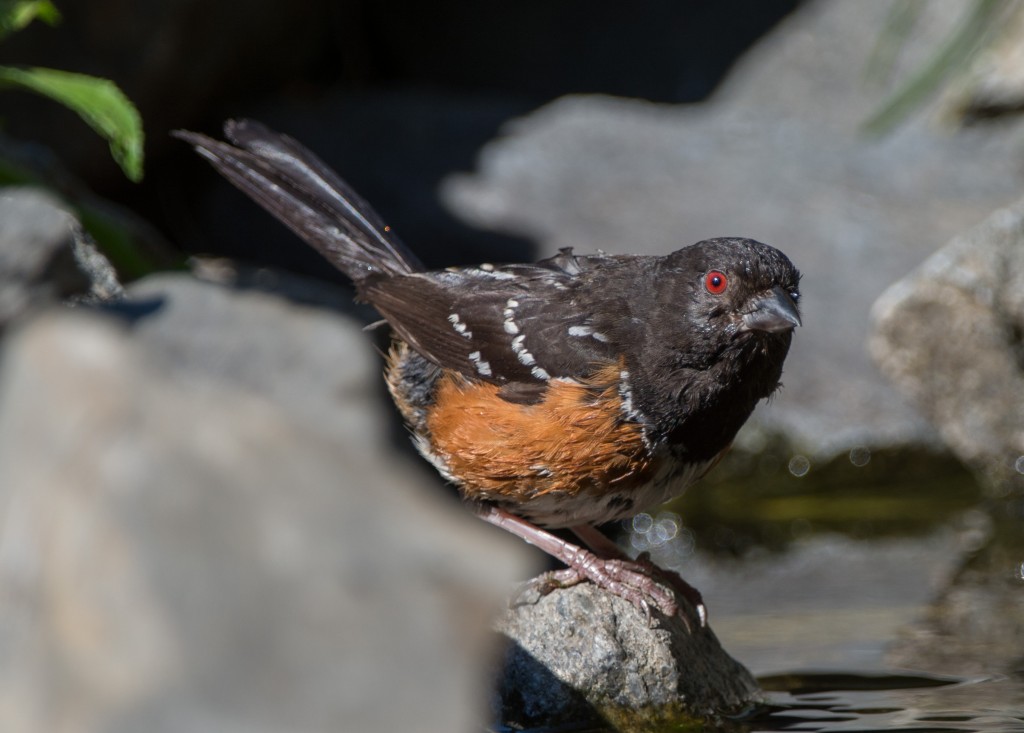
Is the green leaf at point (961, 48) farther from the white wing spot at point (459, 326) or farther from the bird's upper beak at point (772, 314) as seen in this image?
the white wing spot at point (459, 326)

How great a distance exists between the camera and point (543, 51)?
9039 mm

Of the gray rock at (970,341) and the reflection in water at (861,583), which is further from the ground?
the gray rock at (970,341)

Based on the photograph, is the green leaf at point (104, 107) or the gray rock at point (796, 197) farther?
the gray rock at point (796, 197)

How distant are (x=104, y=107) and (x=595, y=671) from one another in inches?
105

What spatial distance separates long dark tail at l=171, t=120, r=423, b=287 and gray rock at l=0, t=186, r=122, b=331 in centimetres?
71

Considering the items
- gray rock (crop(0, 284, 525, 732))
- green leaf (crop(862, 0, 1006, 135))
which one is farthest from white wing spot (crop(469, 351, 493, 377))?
gray rock (crop(0, 284, 525, 732))

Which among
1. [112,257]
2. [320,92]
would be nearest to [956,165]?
[320,92]

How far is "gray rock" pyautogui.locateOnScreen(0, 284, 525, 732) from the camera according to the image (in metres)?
1.29

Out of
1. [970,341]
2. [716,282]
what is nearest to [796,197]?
[970,341]

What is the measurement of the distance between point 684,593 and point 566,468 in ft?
1.46

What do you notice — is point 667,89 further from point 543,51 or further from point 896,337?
point 896,337

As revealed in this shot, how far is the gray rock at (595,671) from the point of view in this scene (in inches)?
119

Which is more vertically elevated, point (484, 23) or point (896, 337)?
point (484, 23)

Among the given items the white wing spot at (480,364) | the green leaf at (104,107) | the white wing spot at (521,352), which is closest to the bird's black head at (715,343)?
the white wing spot at (521,352)
